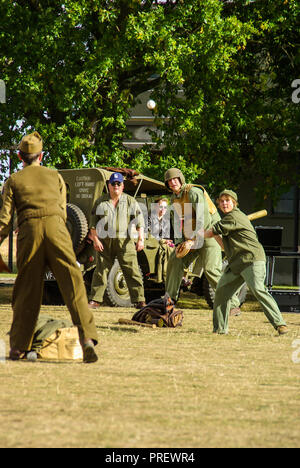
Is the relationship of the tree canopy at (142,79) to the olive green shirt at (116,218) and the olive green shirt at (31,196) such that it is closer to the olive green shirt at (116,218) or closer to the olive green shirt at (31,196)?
the olive green shirt at (116,218)

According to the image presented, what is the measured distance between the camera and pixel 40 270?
7316mm

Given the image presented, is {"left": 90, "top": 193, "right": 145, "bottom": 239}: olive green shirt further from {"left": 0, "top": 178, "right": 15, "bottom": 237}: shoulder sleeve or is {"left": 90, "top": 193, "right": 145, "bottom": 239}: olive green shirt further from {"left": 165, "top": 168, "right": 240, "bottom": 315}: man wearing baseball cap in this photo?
{"left": 0, "top": 178, "right": 15, "bottom": 237}: shoulder sleeve

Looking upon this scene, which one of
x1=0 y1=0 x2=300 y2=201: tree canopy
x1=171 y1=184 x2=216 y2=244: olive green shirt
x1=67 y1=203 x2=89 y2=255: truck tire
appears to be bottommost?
x1=67 y1=203 x2=89 y2=255: truck tire

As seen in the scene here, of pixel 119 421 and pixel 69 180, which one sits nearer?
pixel 119 421

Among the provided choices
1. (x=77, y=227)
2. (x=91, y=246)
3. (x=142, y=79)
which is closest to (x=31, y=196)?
(x=77, y=227)

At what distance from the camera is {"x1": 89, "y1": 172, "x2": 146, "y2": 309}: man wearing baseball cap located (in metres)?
13.2

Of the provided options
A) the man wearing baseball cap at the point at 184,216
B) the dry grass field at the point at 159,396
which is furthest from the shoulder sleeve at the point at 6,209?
the man wearing baseball cap at the point at 184,216

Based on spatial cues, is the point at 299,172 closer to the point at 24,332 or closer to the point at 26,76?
the point at 26,76

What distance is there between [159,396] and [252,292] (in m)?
4.45

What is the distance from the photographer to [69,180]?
14539 millimetres

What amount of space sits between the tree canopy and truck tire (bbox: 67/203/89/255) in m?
3.82

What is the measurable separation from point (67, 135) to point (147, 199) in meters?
3.41

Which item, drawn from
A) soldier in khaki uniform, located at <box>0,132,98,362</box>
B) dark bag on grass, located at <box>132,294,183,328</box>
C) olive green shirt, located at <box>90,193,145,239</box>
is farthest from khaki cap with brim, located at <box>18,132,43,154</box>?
olive green shirt, located at <box>90,193,145,239</box>
